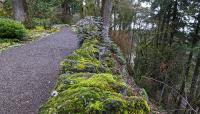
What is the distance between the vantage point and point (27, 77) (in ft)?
21.5

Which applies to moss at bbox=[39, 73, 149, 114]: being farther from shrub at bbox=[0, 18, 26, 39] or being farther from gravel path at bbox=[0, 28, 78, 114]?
shrub at bbox=[0, 18, 26, 39]

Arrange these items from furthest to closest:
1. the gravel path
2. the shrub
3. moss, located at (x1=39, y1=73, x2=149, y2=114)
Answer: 1. the shrub
2. the gravel path
3. moss, located at (x1=39, y1=73, x2=149, y2=114)

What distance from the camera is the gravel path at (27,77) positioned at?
16.2 feet

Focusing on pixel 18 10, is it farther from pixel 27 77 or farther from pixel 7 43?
pixel 27 77

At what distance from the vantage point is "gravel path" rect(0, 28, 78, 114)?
4928 mm

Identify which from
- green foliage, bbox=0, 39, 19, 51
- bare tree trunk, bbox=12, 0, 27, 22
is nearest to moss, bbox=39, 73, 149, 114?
green foliage, bbox=0, 39, 19, 51

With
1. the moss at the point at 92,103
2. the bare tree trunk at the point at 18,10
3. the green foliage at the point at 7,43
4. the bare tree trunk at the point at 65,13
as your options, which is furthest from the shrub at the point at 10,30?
the bare tree trunk at the point at 65,13

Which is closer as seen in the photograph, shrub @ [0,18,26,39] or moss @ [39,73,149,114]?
moss @ [39,73,149,114]

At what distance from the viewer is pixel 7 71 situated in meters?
7.02

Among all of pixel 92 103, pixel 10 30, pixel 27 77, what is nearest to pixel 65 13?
pixel 10 30

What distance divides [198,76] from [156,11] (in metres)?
5.10

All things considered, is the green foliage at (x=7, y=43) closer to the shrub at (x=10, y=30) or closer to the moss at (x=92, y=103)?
the shrub at (x=10, y=30)

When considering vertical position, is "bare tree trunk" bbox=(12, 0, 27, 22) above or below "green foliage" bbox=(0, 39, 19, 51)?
above

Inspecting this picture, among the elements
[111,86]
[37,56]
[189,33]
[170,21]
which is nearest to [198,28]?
[189,33]
